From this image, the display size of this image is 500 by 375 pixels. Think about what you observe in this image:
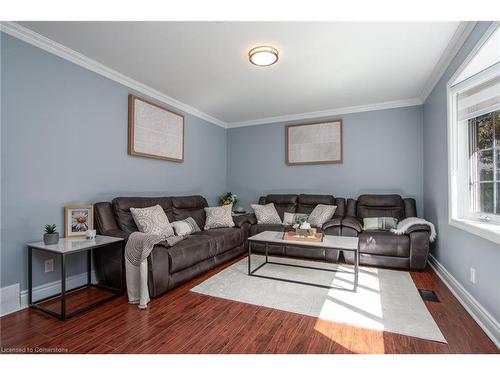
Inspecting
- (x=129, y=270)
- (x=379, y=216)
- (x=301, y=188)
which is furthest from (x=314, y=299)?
(x=301, y=188)

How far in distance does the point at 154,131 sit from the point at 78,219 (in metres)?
1.63

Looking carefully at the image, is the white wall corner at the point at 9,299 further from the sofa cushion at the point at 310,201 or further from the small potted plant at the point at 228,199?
the sofa cushion at the point at 310,201

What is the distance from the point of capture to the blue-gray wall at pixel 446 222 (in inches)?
73.1

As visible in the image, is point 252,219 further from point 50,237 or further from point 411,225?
point 50,237

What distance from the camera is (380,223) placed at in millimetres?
3703

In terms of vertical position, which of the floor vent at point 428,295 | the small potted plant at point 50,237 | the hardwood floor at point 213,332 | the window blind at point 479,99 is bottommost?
the floor vent at point 428,295

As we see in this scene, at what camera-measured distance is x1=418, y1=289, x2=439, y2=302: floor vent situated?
7.82 feet

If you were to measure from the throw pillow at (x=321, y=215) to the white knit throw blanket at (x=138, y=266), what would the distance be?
2514 mm

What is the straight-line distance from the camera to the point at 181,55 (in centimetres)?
270

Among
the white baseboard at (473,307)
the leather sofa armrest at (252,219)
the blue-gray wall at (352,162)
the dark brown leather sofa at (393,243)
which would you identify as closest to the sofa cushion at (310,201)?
the blue-gray wall at (352,162)

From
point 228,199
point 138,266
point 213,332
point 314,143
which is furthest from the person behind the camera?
point 228,199

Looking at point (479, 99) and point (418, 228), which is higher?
point (479, 99)

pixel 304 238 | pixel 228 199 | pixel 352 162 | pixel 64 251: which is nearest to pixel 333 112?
pixel 352 162

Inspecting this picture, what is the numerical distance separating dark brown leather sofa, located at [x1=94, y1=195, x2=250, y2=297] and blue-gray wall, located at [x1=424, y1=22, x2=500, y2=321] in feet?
8.54
